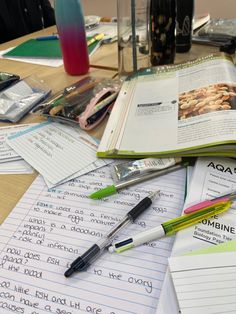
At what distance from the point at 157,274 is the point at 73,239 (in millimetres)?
116

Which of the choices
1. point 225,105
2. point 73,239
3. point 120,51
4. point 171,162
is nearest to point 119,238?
point 73,239

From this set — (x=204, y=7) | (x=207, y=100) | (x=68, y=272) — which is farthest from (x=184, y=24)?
(x=204, y=7)

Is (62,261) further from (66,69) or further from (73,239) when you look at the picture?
(66,69)

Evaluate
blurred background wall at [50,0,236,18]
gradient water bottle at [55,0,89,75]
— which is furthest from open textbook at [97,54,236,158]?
blurred background wall at [50,0,236,18]

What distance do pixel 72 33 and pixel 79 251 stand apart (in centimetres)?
60

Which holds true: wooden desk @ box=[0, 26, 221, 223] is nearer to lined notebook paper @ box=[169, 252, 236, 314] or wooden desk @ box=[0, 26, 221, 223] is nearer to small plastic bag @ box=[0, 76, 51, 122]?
small plastic bag @ box=[0, 76, 51, 122]

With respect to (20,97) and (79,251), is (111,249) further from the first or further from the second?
(20,97)

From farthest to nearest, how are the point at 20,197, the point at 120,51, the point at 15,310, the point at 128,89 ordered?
1. the point at 120,51
2. the point at 128,89
3. the point at 20,197
4. the point at 15,310

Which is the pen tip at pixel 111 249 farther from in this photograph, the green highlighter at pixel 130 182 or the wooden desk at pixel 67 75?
the wooden desk at pixel 67 75

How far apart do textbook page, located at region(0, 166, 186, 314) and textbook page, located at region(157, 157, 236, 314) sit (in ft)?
0.05

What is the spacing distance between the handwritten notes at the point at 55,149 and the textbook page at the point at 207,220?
171mm

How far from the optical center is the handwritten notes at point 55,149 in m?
0.52

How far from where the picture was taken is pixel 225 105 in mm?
529

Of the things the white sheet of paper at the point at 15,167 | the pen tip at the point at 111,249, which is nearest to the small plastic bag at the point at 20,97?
the white sheet of paper at the point at 15,167
